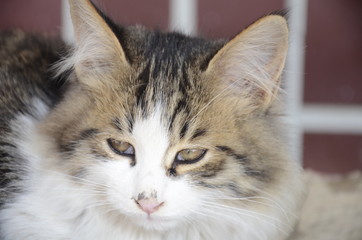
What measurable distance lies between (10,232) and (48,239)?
0.13 m

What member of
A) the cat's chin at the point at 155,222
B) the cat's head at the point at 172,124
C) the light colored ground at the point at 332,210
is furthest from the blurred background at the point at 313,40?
the cat's chin at the point at 155,222

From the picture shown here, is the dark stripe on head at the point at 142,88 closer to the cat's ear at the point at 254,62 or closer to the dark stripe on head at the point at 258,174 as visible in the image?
the cat's ear at the point at 254,62

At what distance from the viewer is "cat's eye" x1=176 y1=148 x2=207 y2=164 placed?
180cm

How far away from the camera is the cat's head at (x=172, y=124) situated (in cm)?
177

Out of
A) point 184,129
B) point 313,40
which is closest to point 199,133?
point 184,129

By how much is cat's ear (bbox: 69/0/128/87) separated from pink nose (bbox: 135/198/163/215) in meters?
0.41

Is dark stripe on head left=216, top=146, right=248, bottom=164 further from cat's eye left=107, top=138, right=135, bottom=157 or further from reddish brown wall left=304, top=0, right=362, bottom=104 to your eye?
reddish brown wall left=304, top=0, right=362, bottom=104

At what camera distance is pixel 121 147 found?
5.98ft

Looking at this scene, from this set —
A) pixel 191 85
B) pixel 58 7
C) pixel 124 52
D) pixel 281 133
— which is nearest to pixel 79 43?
pixel 124 52

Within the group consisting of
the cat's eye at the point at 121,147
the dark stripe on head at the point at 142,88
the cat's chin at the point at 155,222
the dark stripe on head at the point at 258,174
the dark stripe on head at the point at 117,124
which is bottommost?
the cat's chin at the point at 155,222

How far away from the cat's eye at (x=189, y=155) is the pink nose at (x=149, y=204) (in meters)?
0.14

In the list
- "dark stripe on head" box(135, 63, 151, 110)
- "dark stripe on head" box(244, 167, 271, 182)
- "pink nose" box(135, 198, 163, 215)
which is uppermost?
"dark stripe on head" box(135, 63, 151, 110)

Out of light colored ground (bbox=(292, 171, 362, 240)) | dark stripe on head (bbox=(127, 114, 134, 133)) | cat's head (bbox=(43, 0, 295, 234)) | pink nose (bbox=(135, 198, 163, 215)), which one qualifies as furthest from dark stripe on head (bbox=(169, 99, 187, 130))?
light colored ground (bbox=(292, 171, 362, 240))

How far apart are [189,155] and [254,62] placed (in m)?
0.34
